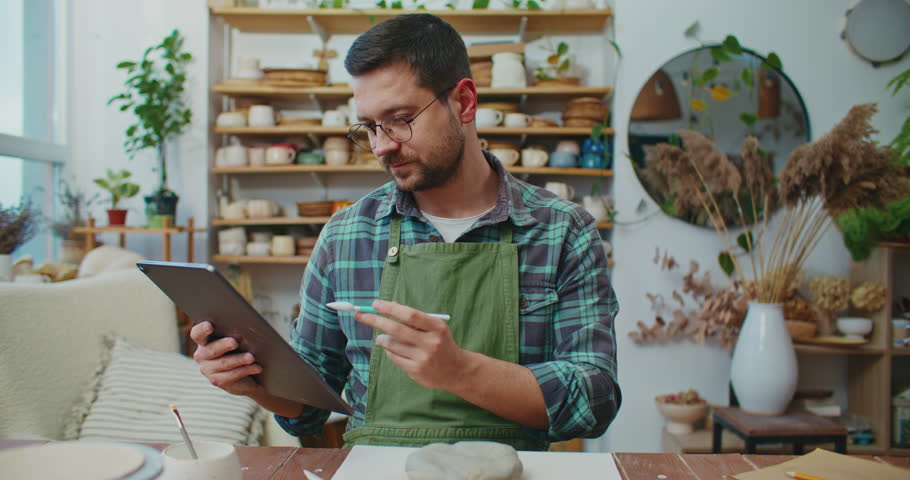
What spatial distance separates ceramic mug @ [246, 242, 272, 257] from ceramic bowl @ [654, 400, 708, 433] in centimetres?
203

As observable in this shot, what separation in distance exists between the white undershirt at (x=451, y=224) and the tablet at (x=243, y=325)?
0.48m

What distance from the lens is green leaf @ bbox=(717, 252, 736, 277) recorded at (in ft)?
9.74

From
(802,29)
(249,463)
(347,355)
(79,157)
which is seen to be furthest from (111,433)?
(802,29)

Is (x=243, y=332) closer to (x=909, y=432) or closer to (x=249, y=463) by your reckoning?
(x=249, y=463)

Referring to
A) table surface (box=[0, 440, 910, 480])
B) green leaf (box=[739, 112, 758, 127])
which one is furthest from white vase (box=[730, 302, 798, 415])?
table surface (box=[0, 440, 910, 480])

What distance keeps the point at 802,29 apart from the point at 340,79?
2.32 m

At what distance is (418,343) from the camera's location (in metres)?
0.87

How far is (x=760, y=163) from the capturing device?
2.70m

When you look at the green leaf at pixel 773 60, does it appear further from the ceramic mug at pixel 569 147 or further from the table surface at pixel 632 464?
the table surface at pixel 632 464

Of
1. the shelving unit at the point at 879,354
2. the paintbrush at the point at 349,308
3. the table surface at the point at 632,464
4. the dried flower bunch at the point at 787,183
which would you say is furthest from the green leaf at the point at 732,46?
the paintbrush at the point at 349,308

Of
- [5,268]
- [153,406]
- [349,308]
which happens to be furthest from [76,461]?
[5,268]

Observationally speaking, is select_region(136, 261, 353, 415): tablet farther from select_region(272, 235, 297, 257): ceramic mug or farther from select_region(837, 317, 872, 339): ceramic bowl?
select_region(837, 317, 872, 339): ceramic bowl

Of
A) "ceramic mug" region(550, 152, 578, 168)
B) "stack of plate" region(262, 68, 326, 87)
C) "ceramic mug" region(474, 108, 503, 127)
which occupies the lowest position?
"ceramic mug" region(550, 152, 578, 168)

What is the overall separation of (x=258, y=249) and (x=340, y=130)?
0.72m
